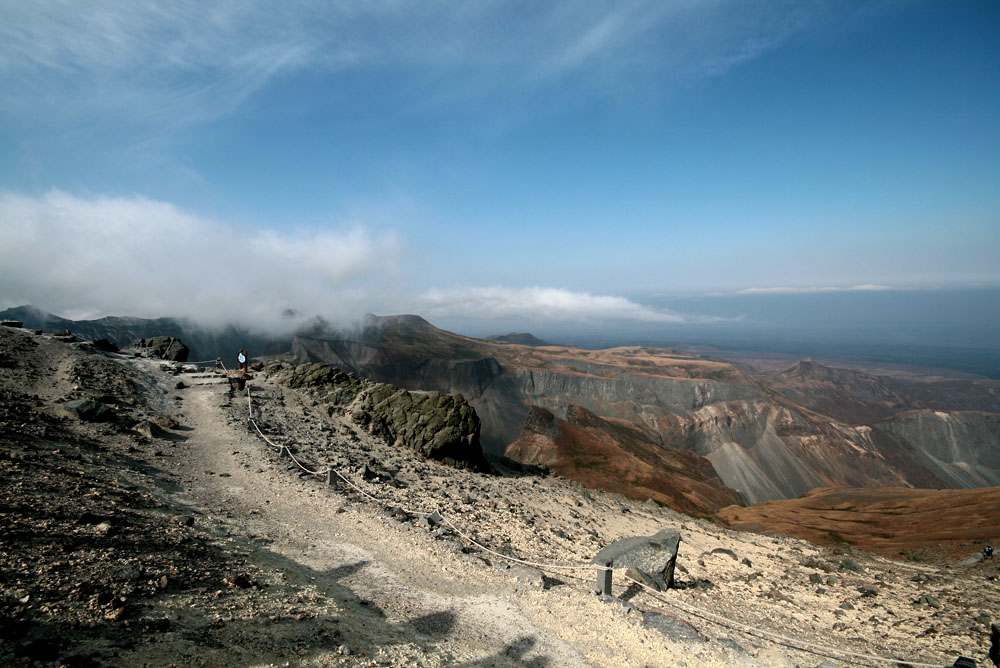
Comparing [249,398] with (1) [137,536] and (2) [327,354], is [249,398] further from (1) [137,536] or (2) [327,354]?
(2) [327,354]

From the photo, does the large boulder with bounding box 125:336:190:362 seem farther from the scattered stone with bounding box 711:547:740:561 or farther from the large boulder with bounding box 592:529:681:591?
the scattered stone with bounding box 711:547:740:561

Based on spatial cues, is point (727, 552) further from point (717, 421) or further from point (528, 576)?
point (717, 421)

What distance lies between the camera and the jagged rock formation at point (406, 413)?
23859mm

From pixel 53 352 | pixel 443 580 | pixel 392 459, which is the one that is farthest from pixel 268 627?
pixel 53 352

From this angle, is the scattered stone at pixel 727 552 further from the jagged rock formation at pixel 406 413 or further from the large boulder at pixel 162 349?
the large boulder at pixel 162 349

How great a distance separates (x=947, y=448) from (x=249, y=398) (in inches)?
6346

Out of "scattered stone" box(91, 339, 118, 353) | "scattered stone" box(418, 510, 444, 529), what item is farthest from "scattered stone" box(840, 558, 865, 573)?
"scattered stone" box(91, 339, 118, 353)

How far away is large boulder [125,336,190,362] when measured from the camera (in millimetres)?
34281

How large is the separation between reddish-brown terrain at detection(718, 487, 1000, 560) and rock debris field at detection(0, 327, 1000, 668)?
4.54 metres

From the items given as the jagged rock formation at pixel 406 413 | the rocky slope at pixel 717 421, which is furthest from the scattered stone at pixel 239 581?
the rocky slope at pixel 717 421

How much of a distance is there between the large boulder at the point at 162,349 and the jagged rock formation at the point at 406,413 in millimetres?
13198

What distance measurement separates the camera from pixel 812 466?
323 ft

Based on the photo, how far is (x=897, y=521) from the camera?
107ft

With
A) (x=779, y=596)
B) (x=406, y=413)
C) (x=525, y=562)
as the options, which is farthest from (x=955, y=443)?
(x=525, y=562)
